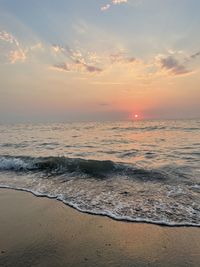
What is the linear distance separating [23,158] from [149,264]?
11581 mm

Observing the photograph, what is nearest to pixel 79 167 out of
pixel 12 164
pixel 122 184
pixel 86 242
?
pixel 122 184

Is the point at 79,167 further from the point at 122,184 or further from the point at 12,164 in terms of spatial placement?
the point at 12,164

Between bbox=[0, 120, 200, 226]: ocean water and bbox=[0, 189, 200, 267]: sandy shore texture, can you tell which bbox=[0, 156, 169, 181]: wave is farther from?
bbox=[0, 189, 200, 267]: sandy shore texture

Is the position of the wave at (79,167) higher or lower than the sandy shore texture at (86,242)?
lower

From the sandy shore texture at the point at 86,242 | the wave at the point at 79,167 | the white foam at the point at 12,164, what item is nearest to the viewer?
the sandy shore texture at the point at 86,242

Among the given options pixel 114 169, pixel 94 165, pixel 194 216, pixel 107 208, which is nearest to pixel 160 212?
pixel 194 216

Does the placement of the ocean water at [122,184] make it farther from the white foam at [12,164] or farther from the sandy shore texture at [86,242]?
the sandy shore texture at [86,242]

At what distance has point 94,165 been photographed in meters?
12.0

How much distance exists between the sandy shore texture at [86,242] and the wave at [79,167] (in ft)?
14.4

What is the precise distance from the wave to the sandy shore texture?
4.39m

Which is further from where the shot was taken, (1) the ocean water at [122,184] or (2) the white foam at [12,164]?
(2) the white foam at [12,164]

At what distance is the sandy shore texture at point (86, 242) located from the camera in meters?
3.99

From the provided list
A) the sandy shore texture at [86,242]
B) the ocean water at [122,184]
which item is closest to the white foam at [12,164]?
the ocean water at [122,184]

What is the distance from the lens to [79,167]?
11.8 metres
